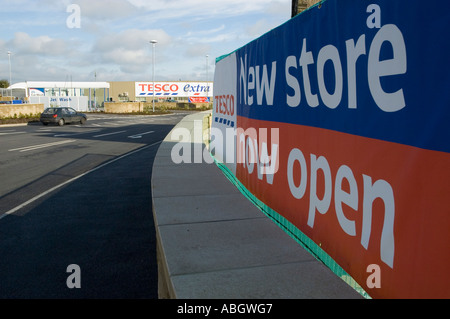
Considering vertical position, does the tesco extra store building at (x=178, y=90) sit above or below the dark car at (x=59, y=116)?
above

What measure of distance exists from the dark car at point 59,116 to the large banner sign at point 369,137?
2847cm

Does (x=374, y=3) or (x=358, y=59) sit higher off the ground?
(x=374, y=3)

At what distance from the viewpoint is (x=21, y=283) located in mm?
4359

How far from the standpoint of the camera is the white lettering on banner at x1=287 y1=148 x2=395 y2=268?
9.10ft

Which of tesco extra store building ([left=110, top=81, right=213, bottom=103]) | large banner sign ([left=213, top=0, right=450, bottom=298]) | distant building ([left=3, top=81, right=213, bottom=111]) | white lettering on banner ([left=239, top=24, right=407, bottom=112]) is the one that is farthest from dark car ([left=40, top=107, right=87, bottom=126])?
tesco extra store building ([left=110, top=81, right=213, bottom=103])

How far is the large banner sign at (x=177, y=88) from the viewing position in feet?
262

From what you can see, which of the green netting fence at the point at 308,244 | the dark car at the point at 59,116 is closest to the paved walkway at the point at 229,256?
the green netting fence at the point at 308,244

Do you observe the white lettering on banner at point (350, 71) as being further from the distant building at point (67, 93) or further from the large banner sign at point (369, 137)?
the distant building at point (67, 93)

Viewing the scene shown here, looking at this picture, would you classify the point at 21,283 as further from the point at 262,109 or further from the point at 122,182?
the point at 122,182

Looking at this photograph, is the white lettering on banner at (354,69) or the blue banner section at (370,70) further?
the white lettering on banner at (354,69)

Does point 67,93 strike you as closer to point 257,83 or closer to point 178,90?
point 178,90

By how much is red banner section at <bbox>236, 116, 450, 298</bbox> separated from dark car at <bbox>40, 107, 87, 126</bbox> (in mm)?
28810
